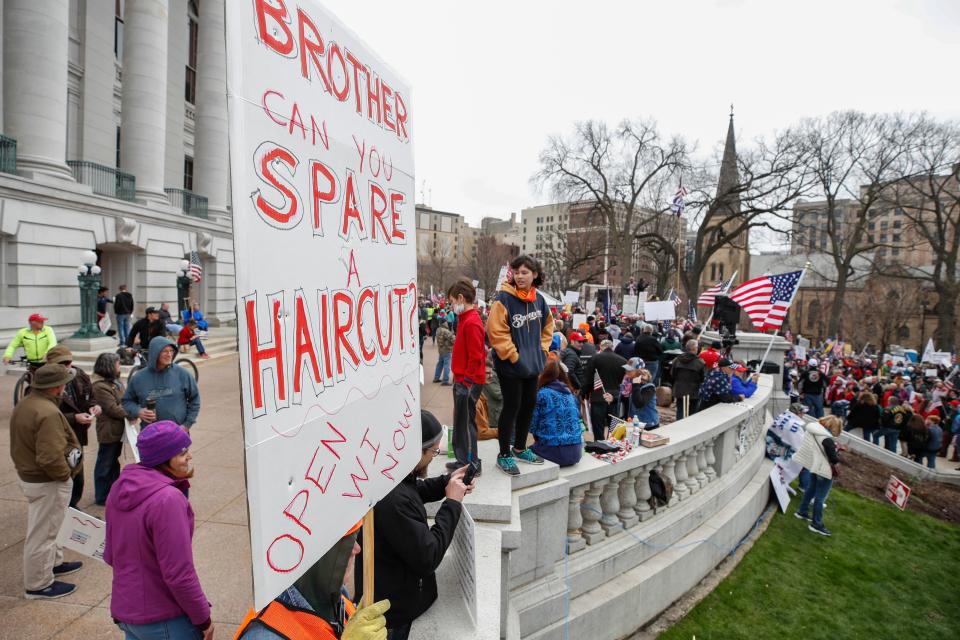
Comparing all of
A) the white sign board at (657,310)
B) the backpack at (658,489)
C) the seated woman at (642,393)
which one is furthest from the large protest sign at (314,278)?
the white sign board at (657,310)

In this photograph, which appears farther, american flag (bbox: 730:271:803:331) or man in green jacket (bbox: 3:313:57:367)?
american flag (bbox: 730:271:803:331)

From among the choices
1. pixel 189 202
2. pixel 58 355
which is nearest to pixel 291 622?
pixel 58 355

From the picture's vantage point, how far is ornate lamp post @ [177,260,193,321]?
65.8ft

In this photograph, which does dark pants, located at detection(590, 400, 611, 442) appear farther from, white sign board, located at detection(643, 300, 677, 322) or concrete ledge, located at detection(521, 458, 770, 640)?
white sign board, located at detection(643, 300, 677, 322)

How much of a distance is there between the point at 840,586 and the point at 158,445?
7.74m

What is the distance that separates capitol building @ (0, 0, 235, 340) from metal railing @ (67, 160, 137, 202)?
0.04m

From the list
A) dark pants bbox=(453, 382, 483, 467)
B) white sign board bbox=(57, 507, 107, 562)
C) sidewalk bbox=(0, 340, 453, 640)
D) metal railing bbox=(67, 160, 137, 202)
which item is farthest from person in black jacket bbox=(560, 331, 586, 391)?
metal railing bbox=(67, 160, 137, 202)

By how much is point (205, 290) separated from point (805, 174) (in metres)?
35.6

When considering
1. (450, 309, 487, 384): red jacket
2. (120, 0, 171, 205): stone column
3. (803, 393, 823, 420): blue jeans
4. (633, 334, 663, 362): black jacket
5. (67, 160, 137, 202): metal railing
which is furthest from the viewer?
(120, 0, 171, 205): stone column

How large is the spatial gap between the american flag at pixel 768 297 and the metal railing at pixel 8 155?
18.6 metres

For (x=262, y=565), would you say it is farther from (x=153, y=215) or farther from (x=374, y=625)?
(x=153, y=215)

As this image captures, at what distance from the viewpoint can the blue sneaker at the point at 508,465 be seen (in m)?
3.85

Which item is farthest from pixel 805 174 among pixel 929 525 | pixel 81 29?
pixel 81 29

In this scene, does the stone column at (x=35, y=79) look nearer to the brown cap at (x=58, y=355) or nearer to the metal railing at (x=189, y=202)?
the metal railing at (x=189, y=202)
